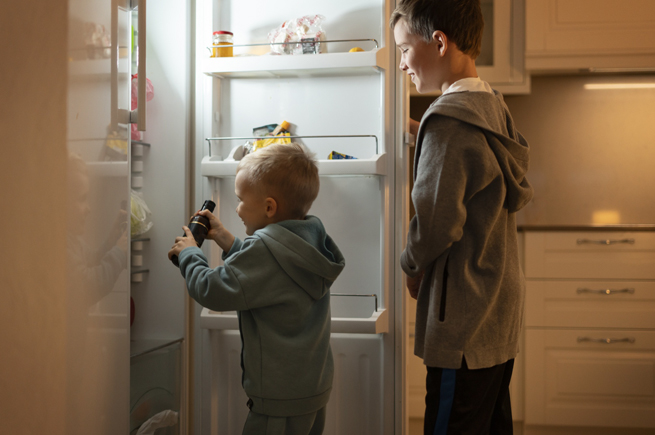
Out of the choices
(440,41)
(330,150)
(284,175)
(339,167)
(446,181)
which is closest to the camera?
(446,181)

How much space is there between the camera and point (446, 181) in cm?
94

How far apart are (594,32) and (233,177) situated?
1.41 m

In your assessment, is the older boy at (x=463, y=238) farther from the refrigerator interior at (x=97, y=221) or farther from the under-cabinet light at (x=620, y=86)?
the under-cabinet light at (x=620, y=86)

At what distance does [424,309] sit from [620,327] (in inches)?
50.9

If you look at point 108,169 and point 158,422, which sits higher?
point 108,169

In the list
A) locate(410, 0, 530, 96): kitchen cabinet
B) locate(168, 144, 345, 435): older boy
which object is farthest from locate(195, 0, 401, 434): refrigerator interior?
locate(410, 0, 530, 96): kitchen cabinet

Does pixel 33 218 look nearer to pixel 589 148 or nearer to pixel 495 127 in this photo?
pixel 495 127

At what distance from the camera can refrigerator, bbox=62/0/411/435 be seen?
141 centimetres

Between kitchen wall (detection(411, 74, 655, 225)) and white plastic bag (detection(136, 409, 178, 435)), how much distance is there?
176 cm

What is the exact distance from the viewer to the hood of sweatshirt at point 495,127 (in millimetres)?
960

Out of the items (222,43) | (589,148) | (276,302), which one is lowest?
(276,302)

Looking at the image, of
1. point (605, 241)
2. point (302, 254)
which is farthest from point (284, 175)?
point (605, 241)

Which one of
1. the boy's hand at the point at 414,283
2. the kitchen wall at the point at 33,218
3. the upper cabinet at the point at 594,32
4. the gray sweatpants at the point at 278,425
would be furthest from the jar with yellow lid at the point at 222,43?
the upper cabinet at the point at 594,32

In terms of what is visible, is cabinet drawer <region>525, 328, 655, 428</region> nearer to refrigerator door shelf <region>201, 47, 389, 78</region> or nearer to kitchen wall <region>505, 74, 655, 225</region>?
kitchen wall <region>505, 74, 655, 225</region>
